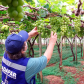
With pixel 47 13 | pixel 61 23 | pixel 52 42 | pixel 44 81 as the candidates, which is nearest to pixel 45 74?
pixel 44 81

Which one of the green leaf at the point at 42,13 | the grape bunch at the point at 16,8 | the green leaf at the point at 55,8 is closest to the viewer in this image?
the grape bunch at the point at 16,8

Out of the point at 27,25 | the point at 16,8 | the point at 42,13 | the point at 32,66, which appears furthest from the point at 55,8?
the point at 16,8

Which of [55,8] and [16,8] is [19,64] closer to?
[16,8]

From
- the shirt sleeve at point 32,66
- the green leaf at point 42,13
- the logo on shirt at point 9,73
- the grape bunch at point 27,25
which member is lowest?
the logo on shirt at point 9,73

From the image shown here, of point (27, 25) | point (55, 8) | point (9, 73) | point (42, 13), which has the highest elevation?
point (55, 8)


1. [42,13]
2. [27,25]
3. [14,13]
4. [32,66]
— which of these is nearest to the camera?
[14,13]

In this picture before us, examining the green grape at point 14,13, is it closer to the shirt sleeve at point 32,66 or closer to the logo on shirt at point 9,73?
the shirt sleeve at point 32,66

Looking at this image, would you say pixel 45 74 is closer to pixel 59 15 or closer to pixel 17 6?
pixel 59 15

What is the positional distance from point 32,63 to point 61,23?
6.33 feet

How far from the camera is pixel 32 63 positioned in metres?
1.10

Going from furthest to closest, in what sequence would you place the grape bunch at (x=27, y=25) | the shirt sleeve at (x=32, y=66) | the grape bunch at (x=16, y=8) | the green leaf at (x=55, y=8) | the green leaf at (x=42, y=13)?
the grape bunch at (x=27, y=25) → the green leaf at (x=55, y=8) → the green leaf at (x=42, y=13) → the shirt sleeve at (x=32, y=66) → the grape bunch at (x=16, y=8)

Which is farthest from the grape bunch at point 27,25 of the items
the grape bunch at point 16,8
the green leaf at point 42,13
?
the grape bunch at point 16,8

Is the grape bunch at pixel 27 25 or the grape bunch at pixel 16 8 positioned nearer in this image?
the grape bunch at pixel 16 8

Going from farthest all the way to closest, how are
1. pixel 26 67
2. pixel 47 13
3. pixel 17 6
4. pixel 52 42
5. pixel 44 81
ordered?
pixel 44 81
pixel 47 13
pixel 52 42
pixel 26 67
pixel 17 6
